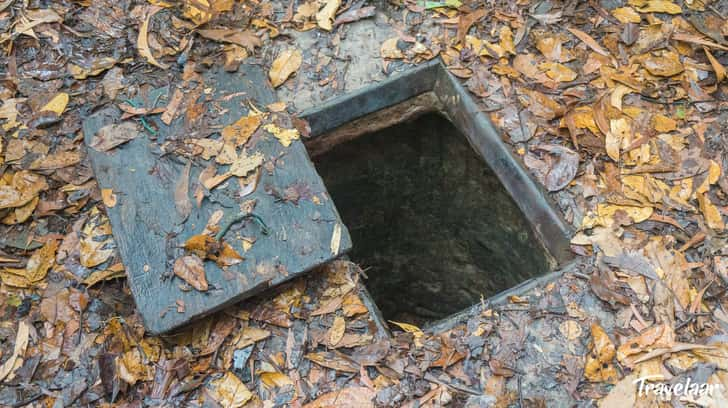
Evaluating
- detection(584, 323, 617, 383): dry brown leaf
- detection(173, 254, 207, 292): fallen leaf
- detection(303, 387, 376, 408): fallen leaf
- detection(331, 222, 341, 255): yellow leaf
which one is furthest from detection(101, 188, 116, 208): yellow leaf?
detection(584, 323, 617, 383): dry brown leaf

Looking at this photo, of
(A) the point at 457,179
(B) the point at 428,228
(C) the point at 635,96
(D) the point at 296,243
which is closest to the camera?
(D) the point at 296,243

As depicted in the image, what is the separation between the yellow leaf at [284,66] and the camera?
2.79m

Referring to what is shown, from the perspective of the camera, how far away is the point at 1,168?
8.26 feet

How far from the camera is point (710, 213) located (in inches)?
94.8

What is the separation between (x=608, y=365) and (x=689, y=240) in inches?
25.8

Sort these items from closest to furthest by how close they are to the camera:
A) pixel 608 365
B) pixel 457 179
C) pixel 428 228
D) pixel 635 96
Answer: pixel 608 365 → pixel 635 96 → pixel 457 179 → pixel 428 228

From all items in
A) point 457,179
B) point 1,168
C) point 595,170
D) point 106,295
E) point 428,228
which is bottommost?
point 428,228

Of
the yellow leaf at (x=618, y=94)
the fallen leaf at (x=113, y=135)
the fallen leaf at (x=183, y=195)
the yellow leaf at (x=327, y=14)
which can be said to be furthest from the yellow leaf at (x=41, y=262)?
the yellow leaf at (x=618, y=94)

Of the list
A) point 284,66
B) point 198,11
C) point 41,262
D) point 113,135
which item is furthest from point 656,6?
point 41,262

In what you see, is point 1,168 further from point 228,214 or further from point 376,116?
point 376,116

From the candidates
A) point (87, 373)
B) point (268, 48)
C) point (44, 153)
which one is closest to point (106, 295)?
point (87, 373)

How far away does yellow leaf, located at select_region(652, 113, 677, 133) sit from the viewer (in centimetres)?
262

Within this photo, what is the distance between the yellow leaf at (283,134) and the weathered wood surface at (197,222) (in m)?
0.02

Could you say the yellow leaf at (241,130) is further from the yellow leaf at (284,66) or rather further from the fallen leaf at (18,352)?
the fallen leaf at (18,352)
